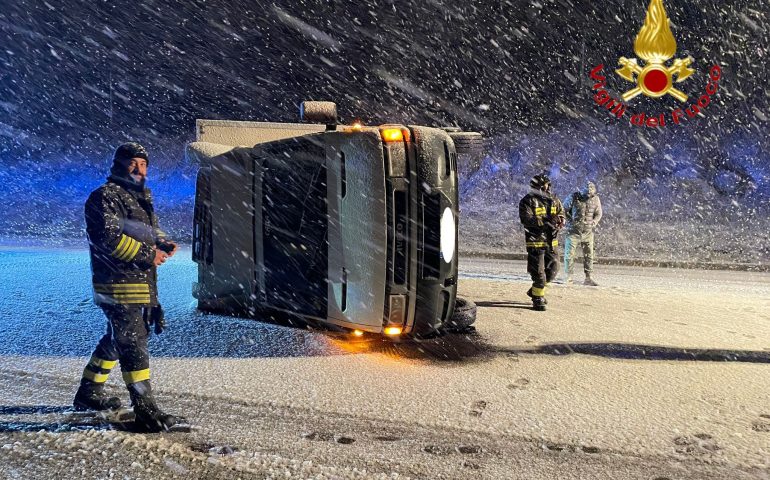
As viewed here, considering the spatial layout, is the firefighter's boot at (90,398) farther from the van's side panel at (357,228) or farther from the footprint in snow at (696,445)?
the footprint in snow at (696,445)

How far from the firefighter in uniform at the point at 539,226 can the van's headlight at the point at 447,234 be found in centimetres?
255

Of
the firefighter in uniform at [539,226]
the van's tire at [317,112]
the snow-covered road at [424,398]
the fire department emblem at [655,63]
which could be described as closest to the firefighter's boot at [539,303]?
the firefighter in uniform at [539,226]

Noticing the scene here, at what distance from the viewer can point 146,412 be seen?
326 cm

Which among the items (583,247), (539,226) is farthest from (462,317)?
(583,247)

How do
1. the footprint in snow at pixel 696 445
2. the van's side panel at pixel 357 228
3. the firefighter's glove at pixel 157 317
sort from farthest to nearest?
the van's side panel at pixel 357 228 → the firefighter's glove at pixel 157 317 → the footprint in snow at pixel 696 445

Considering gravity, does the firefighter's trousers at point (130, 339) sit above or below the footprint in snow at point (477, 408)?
above

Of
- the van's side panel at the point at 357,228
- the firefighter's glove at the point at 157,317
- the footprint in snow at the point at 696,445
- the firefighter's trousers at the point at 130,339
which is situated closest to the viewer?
the footprint in snow at the point at 696,445

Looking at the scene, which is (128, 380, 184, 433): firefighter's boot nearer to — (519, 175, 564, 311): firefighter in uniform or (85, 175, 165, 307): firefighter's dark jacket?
(85, 175, 165, 307): firefighter's dark jacket

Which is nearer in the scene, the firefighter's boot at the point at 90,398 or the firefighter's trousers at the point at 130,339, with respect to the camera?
the firefighter's trousers at the point at 130,339

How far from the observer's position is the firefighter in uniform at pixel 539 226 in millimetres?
7262

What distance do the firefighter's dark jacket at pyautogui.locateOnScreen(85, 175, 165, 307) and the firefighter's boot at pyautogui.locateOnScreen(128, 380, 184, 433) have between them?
481 millimetres

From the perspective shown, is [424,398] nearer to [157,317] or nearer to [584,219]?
[157,317]

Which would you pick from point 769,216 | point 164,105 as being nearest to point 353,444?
point 769,216

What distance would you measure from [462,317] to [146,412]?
11.1 ft
